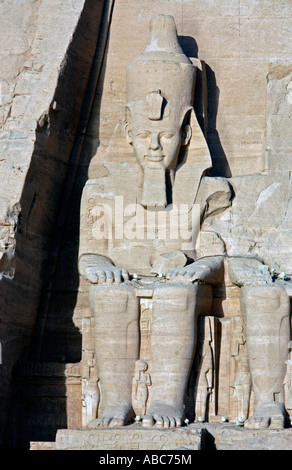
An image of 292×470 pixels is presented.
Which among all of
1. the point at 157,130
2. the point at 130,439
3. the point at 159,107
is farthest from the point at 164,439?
the point at 159,107

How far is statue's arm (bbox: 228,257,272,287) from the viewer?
9.64m

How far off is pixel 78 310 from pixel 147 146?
5.05ft

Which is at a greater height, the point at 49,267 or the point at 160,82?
the point at 160,82

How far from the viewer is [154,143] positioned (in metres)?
10.1

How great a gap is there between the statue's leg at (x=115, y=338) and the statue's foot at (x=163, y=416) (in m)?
0.28

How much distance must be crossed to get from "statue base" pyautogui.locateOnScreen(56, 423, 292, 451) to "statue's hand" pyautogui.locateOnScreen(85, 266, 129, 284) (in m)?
1.19

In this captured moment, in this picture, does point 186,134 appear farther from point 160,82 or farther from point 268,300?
point 268,300

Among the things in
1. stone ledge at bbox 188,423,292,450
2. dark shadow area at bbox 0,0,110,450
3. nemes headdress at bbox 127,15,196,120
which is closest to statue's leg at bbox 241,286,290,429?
stone ledge at bbox 188,423,292,450

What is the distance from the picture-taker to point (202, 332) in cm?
971

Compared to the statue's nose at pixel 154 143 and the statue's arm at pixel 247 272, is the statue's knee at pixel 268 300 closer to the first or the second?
the statue's arm at pixel 247 272

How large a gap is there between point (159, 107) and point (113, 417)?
2524 millimetres

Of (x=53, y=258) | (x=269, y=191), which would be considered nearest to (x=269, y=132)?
(x=269, y=191)

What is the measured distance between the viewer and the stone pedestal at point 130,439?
8859 millimetres
